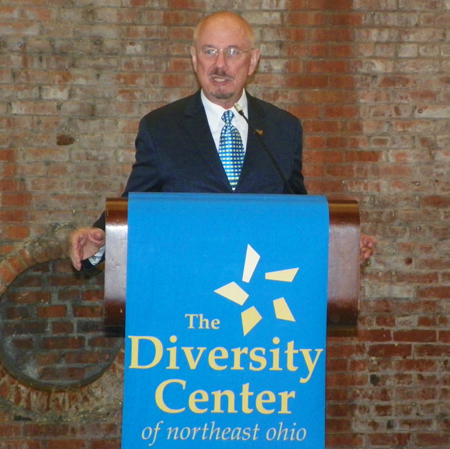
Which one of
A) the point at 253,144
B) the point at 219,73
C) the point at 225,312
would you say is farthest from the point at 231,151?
the point at 225,312

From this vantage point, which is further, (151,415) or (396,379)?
(396,379)

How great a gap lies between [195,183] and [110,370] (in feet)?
5.39

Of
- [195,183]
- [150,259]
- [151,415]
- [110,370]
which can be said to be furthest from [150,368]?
[110,370]

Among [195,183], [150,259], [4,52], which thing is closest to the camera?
[150,259]

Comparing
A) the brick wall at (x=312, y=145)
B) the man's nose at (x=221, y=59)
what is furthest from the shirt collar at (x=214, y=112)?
the brick wall at (x=312, y=145)

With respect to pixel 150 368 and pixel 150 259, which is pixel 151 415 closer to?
pixel 150 368

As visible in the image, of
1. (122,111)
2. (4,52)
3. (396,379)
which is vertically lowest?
(396,379)

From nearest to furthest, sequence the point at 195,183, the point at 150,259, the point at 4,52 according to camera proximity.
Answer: the point at 150,259
the point at 195,183
the point at 4,52

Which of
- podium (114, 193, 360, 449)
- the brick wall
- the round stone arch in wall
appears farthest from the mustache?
the round stone arch in wall

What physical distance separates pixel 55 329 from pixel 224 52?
179 cm

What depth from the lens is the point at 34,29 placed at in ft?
10.6

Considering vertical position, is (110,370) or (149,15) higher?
(149,15)

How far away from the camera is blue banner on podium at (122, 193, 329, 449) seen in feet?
5.02

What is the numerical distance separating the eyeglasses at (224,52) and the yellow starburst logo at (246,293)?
68 cm
